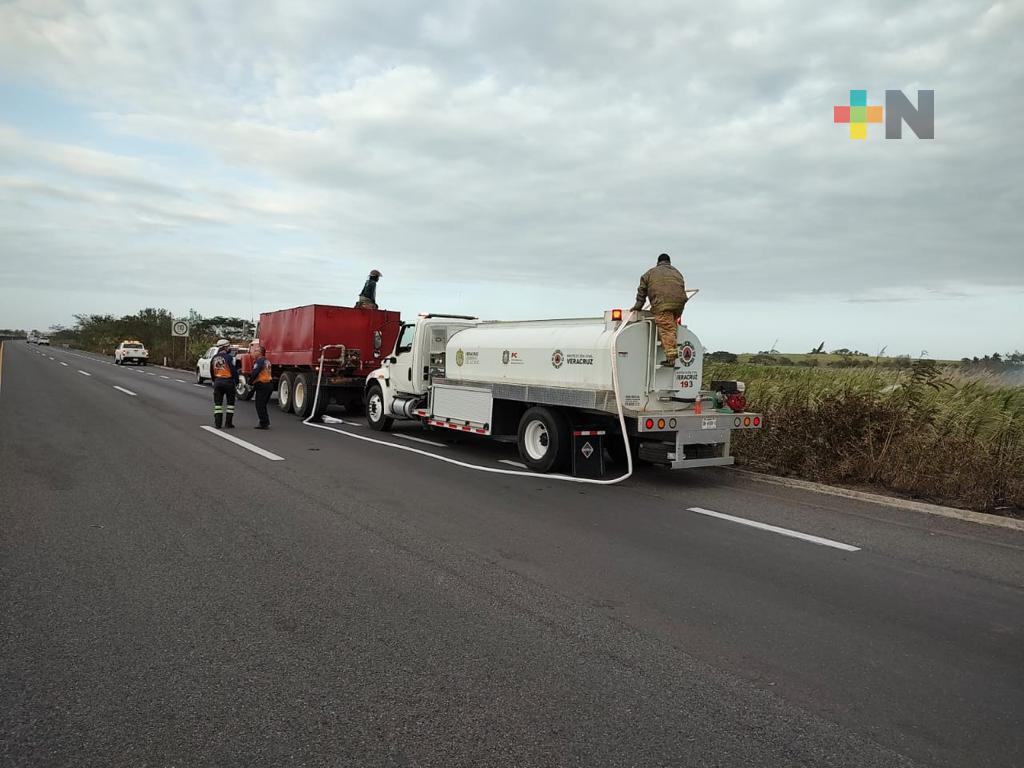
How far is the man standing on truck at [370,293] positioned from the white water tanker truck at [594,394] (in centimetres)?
691

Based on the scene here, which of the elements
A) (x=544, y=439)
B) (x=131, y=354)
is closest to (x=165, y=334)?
(x=131, y=354)

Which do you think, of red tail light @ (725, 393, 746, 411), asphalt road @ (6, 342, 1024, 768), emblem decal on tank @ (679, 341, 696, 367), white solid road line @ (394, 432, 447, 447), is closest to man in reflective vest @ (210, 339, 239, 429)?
white solid road line @ (394, 432, 447, 447)

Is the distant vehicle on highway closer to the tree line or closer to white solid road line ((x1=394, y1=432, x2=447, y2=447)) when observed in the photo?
the tree line

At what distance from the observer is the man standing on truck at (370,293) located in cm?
1786

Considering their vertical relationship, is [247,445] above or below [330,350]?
below

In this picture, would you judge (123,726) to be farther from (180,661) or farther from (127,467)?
(127,467)

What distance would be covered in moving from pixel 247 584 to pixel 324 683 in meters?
1.61

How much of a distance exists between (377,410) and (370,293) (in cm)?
480

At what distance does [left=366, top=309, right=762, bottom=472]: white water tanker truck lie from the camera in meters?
9.00

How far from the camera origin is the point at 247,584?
469 centimetres

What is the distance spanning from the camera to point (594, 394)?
29.7ft

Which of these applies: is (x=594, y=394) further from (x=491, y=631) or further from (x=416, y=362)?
(x=491, y=631)

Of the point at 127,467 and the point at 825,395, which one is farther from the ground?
the point at 825,395

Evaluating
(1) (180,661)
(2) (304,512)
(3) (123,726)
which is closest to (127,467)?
(2) (304,512)
